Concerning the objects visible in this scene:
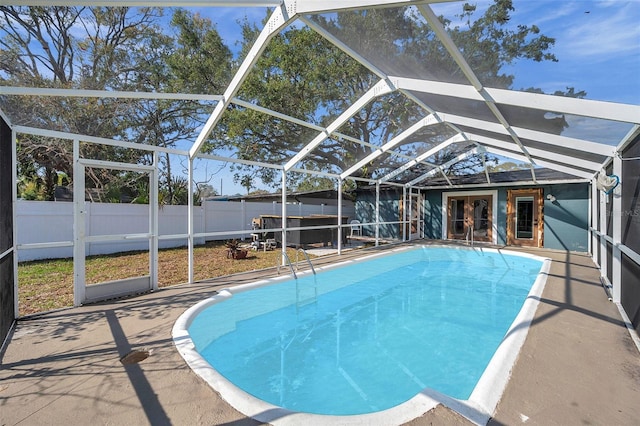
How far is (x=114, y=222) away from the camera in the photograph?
32.5ft

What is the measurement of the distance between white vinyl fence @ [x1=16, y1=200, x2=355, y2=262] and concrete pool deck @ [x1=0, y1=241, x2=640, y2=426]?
1943 mm

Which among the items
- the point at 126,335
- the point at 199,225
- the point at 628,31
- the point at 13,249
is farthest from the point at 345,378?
the point at 199,225

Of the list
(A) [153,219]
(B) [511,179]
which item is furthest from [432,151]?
(A) [153,219]

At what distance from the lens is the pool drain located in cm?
281

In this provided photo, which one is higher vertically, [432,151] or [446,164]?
[432,151]

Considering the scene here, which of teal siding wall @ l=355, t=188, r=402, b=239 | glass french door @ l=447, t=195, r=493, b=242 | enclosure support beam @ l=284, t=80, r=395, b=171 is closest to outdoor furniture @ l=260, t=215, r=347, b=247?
teal siding wall @ l=355, t=188, r=402, b=239

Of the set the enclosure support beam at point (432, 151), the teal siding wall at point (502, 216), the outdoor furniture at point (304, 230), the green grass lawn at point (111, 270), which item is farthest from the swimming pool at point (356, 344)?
the teal siding wall at point (502, 216)

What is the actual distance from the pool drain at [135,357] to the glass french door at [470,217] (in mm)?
12256

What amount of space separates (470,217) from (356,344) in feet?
35.5

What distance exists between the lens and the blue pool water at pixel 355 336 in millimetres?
3170

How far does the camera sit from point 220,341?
4020mm

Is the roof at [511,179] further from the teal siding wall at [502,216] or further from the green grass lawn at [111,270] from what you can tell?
the green grass lawn at [111,270]

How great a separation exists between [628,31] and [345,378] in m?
3.93

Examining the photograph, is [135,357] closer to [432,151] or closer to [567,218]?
[432,151]
